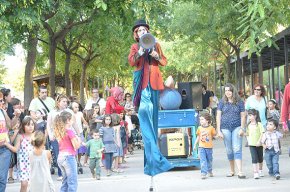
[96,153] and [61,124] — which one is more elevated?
[61,124]

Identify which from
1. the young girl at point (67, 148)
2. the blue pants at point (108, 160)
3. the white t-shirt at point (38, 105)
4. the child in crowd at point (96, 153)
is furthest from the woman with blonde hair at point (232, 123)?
the young girl at point (67, 148)

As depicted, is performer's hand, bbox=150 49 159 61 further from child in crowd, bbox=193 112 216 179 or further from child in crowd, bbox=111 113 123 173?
child in crowd, bbox=111 113 123 173

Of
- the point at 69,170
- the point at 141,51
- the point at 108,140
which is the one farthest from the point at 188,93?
the point at 141,51

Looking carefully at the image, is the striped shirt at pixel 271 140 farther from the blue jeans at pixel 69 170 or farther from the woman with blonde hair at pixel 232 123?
the blue jeans at pixel 69 170

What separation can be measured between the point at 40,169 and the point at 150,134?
66.9 inches

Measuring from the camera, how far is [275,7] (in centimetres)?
865

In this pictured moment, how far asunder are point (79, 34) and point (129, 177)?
1957cm

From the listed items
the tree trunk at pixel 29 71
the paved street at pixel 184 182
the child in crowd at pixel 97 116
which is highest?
the tree trunk at pixel 29 71

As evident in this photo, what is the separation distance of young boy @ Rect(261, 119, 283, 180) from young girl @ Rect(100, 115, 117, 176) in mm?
3394

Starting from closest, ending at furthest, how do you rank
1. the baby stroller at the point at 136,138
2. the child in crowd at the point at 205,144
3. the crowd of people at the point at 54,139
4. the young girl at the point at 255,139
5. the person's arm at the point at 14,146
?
the crowd of people at the point at 54,139 < the person's arm at the point at 14,146 < the young girl at the point at 255,139 < the child in crowd at the point at 205,144 < the baby stroller at the point at 136,138

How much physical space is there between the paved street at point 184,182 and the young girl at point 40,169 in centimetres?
240

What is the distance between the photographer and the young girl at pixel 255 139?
1205 centimetres

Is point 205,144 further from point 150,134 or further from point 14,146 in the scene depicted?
point 150,134

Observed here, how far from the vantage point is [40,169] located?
8641 millimetres
